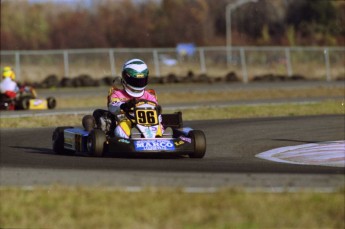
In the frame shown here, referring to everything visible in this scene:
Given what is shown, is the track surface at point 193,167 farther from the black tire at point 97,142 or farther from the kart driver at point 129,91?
the kart driver at point 129,91

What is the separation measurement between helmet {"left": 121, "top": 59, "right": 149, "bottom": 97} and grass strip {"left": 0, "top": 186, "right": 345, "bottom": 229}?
472cm

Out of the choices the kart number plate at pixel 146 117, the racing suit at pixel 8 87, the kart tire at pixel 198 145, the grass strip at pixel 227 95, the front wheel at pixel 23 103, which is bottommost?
the grass strip at pixel 227 95

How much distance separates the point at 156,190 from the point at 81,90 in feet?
86.0

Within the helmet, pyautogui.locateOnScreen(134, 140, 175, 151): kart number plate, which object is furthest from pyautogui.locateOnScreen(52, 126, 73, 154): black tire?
pyautogui.locateOnScreen(134, 140, 175, 151): kart number plate

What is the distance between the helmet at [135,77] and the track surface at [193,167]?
1.26 m

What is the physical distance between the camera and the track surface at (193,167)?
8.39 metres

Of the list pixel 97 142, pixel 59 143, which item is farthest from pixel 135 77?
pixel 59 143

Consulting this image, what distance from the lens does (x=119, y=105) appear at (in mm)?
12219

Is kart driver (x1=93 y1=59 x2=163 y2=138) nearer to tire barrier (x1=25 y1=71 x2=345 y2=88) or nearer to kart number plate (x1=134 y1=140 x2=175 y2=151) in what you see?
kart number plate (x1=134 y1=140 x2=175 y2=151)

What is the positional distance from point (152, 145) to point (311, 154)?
2.01m

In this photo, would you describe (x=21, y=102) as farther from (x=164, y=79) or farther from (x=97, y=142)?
(x=164, y=79)

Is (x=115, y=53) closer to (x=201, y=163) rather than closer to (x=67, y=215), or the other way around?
(x=201, y=163)

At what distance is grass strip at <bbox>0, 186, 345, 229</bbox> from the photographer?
21.0 ft

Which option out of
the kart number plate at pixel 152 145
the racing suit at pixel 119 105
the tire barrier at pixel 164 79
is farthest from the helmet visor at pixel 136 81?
the tire barrier at pixel 164 79
